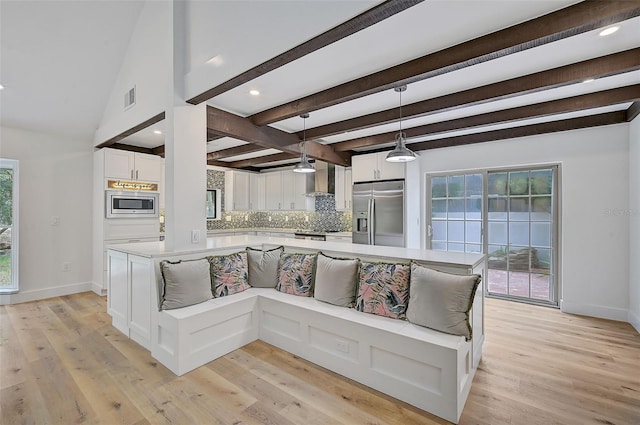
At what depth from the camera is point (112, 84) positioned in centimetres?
414

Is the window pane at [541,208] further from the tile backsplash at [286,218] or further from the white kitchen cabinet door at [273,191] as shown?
the white kitchen cabinet door at [273,191]

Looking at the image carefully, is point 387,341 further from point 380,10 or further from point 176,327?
point 380,10

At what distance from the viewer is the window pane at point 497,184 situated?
464cm

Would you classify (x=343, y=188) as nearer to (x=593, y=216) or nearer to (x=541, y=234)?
(x=541, y=234)

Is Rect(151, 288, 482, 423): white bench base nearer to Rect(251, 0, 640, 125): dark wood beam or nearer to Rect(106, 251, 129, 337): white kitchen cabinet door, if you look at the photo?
Rect(106, 251, 129, 337): white kitchen cabinet door

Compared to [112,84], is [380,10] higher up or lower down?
lower down

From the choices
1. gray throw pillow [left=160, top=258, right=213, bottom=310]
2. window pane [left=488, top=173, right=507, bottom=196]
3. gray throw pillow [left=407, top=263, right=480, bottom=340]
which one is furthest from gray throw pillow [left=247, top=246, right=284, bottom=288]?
window pane [left=488, top=173, right=507, bottom=196]

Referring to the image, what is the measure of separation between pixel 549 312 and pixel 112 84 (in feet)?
22.1

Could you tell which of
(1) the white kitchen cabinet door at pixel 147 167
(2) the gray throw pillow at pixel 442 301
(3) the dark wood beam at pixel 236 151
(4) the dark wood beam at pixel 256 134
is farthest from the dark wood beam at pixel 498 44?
(1) the white kitchen cabinet door at pixel 147 167

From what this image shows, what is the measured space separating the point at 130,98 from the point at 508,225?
18.5ft

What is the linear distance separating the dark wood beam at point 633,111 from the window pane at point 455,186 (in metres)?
2.03

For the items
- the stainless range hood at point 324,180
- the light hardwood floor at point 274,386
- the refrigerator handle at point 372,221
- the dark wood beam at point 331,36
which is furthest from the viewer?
the stainless range hood at point 324,180

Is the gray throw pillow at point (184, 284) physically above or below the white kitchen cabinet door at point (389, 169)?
below

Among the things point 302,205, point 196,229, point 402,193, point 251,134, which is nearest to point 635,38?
point 402,193
